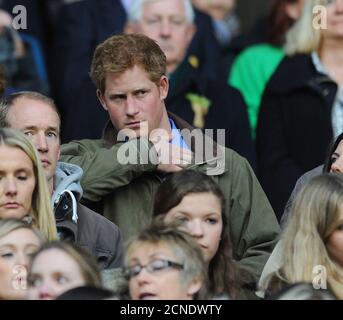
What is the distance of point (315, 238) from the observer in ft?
22.3

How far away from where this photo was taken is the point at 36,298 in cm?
611

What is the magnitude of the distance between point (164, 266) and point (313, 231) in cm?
Result: 88

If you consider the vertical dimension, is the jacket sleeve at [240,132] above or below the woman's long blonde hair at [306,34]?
below

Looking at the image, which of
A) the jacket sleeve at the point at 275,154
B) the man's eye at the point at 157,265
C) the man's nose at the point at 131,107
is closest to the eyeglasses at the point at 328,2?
the jacket sleeve at the point at 275,154

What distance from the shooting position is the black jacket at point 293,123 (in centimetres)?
902

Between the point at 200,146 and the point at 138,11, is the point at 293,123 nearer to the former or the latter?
the point at 138,11

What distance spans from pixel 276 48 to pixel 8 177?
382 cm

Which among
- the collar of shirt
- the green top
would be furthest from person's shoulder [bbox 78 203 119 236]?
the green top

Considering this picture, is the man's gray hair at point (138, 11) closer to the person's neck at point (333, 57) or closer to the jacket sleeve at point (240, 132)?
the jacket sleeve at point (240, 132)

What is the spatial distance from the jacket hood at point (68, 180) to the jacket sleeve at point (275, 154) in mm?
1794

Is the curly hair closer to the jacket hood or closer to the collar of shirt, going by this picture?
the collar of shirt

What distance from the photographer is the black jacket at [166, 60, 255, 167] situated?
905 cm

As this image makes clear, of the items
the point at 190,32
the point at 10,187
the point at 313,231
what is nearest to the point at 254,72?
the point at 190,32
